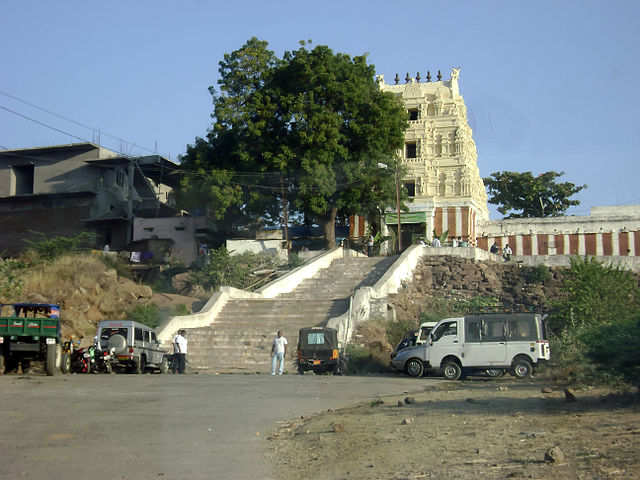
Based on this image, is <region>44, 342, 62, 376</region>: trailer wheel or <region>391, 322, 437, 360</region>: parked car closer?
<region>44, 342, 62, 376</region>: trailer wheel

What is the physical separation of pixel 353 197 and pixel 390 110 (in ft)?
19.4

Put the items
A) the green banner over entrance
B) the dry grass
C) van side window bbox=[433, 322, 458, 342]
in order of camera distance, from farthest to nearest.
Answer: the green banner over entrance
the dry grass
van side window bbox=[433, 322, 458, 342]

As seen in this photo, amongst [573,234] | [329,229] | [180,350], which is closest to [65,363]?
[180,350]

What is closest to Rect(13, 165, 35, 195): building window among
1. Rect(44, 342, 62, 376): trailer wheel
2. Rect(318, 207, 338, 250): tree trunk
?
Rect(318, 207, 338, 250): tree trunk

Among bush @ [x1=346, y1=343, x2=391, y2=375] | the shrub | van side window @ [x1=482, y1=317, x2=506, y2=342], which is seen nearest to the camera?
van side window @ [x1=482, y1=317, x2=506, y2=342]

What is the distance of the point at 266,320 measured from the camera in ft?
97.3

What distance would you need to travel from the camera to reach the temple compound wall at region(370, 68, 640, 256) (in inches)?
1921

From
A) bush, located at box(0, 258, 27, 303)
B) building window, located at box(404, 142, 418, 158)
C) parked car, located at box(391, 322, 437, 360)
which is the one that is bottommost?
parked car, located at box(391, 322, 437, 360)

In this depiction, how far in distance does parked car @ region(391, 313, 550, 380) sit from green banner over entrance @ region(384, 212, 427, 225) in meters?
29.0

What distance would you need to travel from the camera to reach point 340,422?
10930 mm

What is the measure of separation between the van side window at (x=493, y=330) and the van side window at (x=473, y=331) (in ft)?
0.46

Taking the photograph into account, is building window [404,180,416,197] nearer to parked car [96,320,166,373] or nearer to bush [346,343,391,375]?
bush [346,343,391,375]

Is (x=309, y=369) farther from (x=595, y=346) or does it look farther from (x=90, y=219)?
(x=90, y=219)

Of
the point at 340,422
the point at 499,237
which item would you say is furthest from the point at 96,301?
the point at 499,237
